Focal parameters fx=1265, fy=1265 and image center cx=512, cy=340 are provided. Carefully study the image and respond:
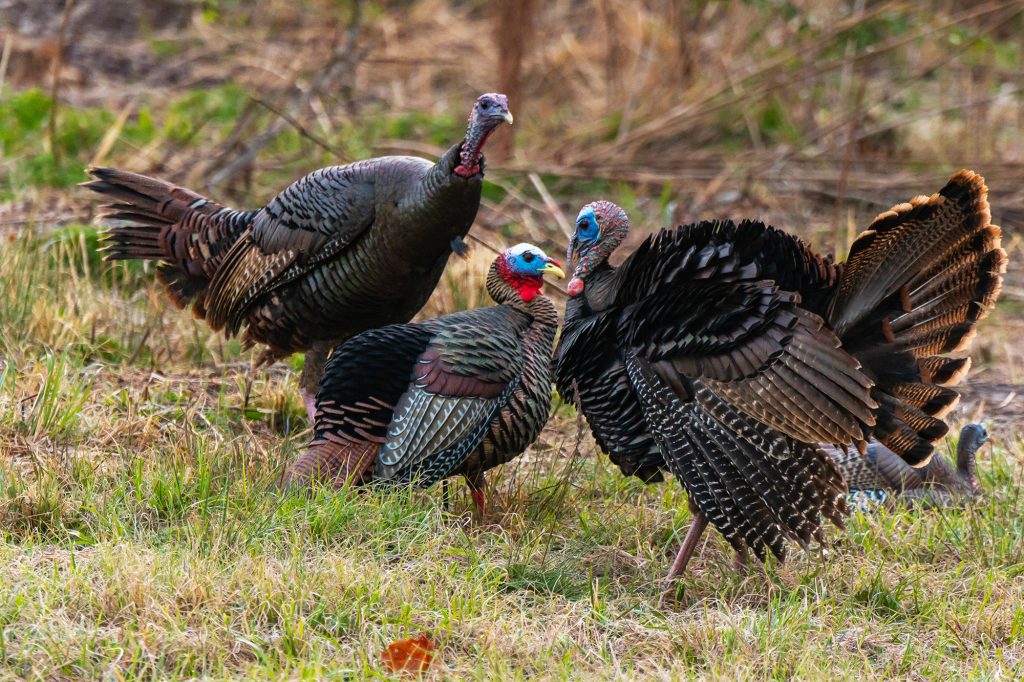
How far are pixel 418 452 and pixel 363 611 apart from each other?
99cm

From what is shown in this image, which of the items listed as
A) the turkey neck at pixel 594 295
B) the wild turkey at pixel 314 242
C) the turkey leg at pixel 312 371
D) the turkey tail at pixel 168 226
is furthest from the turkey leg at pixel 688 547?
the turkey tail at pixel 168 226

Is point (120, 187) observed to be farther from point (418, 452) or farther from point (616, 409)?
point (616, 409)

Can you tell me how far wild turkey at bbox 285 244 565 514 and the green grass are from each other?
0.48 ft

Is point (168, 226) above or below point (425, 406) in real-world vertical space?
above

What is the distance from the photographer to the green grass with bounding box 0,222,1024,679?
3.31 metres

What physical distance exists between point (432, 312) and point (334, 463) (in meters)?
2.03

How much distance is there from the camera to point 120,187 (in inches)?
218

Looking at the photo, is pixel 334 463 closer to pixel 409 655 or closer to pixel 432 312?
pixel 409 655

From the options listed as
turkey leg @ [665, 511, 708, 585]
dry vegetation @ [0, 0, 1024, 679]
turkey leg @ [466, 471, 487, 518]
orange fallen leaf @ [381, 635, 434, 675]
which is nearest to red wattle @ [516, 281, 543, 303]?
dry vegetation @ [0, 0, 1024, 679]

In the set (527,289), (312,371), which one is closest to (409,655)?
(527,289)

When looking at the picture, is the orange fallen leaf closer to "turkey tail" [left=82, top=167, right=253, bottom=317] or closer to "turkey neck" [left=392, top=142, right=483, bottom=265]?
"turkey neck" [left=392, top=142, right=483, bottom=265]

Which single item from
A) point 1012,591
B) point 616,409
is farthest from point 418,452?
point 1012,591

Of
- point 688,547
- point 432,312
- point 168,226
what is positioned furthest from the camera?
point 432,312

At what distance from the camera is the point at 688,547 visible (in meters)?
4.09
